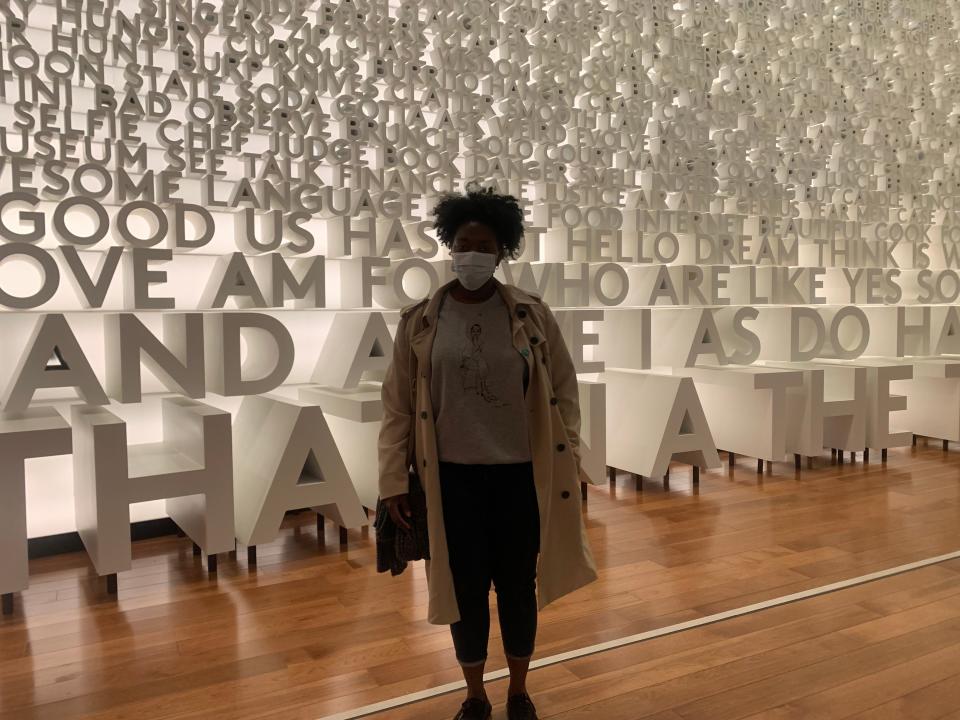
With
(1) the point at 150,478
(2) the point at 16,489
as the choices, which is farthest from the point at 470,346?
(2) the point at 16,489

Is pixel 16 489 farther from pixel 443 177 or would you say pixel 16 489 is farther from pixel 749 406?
pixel 749 406

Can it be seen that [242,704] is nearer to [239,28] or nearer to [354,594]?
[354,594]

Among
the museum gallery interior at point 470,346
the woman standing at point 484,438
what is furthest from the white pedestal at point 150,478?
the woman standing at point 484,438

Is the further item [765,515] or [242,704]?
[765,515]

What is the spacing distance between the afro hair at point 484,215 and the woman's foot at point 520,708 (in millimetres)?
1115

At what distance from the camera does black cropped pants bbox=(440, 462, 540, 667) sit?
191 centimetres

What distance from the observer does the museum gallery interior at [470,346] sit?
2287 millimetres

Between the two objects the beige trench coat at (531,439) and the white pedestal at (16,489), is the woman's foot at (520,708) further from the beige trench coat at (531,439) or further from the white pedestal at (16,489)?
the white pedestal at (16,489)

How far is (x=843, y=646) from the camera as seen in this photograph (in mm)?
2504

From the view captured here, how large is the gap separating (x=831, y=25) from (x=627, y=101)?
1810mm

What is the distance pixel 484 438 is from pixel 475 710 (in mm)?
718

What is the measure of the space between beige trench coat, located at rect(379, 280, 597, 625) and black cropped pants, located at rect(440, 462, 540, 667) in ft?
0.13

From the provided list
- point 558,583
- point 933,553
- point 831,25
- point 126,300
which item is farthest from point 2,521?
point 831,25

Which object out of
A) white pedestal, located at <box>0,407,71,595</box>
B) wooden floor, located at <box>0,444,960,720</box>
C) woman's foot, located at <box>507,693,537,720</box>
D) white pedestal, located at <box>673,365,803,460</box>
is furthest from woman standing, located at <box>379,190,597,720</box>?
white pedestal, located at <box>673,365,803,460</box>
